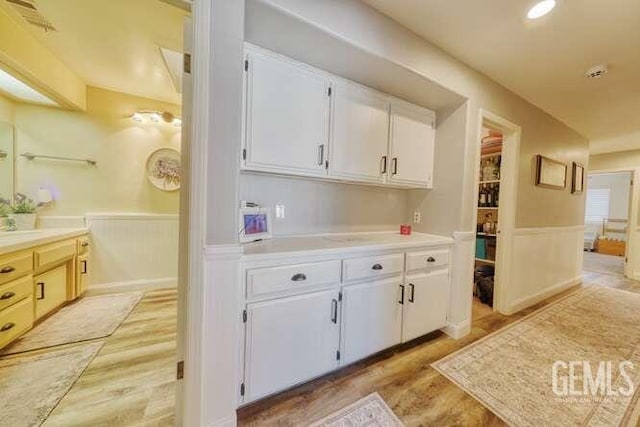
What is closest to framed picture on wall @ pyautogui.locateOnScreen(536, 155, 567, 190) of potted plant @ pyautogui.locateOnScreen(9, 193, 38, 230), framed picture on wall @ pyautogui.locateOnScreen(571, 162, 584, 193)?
framed picture on wall @ pyautogui.locateOnScreen(571, 162, 584, 193)

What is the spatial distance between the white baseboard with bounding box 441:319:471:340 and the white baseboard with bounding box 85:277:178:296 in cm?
322

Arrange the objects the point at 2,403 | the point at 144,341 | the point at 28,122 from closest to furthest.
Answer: the point at 2,403, the point at 144,341, the point at 28,122

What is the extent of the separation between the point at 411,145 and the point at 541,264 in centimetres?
262

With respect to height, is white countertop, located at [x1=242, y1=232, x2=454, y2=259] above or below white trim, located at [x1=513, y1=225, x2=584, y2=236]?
below

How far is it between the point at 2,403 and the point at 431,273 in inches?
112

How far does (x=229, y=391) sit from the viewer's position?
1.21 m

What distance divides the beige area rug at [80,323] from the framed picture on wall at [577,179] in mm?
5935

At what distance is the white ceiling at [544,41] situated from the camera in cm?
150

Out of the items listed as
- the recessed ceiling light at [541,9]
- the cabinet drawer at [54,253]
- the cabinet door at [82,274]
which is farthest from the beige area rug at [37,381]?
the recessed ceiling light at [541,9]

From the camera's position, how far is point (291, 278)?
4.54ft

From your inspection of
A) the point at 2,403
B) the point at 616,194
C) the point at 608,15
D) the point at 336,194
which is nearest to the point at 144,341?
the point at 2,403

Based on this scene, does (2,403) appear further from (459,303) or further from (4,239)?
(459,303)

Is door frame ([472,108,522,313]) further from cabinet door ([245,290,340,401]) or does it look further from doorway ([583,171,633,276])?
doorway ([583,171,633,276])

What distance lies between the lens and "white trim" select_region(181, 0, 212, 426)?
1074 mm
